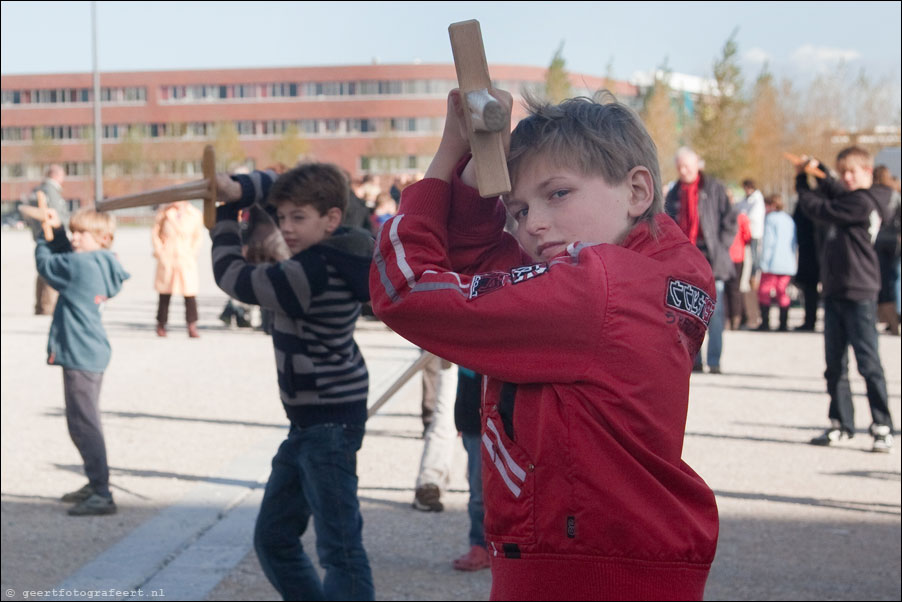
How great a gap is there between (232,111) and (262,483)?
93.2 meters

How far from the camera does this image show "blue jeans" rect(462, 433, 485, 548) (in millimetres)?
5129

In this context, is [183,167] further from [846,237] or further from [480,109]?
[480,109]

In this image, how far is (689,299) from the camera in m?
1.97

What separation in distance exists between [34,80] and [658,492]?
342 feet

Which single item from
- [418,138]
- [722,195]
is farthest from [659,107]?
[722,195]

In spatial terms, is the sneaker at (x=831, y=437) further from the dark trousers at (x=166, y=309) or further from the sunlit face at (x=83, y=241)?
the dark trousers at (x=166, y=309)

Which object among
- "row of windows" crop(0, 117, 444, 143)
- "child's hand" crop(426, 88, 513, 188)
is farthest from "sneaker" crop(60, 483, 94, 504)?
"row of windows" crop(0, 117, 444, 143)

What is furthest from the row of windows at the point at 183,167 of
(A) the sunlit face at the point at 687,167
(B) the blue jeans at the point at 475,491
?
(B) the blue jeans at the point at 475,491

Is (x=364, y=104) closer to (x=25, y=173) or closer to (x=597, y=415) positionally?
(x=25, y=173)

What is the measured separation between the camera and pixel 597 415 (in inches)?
74.5

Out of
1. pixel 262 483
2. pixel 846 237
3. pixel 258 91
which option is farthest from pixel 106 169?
pixel 262 483

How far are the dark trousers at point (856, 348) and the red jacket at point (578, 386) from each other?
20.6 ft

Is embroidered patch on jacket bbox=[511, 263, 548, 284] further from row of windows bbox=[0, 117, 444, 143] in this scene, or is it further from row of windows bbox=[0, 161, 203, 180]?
row of windows bbox=[0, 117, 444, 143]

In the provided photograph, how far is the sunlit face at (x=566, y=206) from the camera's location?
1938mm
